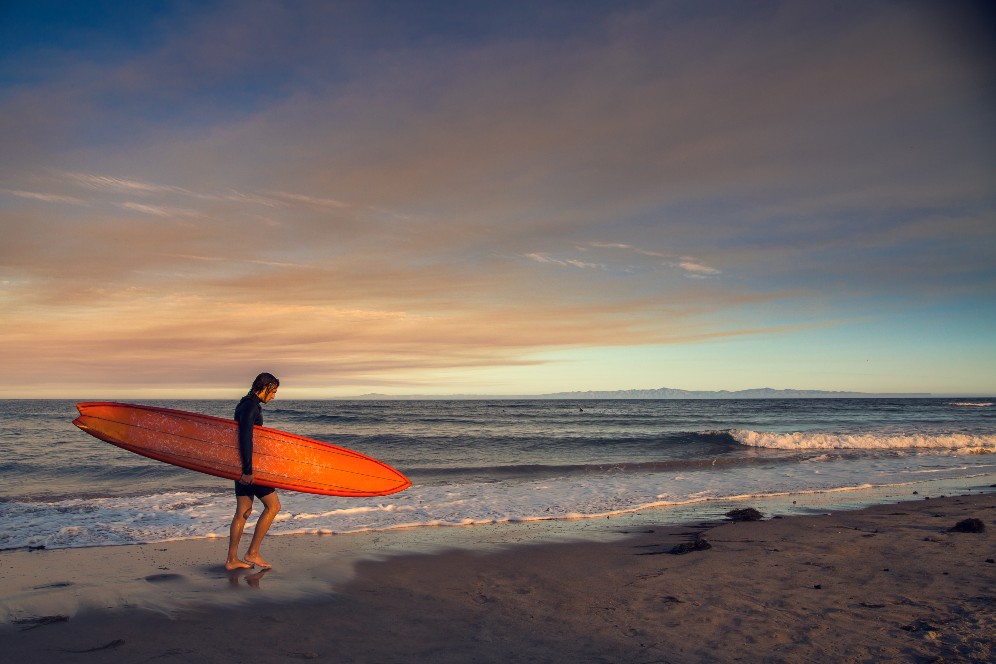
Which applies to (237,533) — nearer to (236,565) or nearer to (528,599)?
(236,565)

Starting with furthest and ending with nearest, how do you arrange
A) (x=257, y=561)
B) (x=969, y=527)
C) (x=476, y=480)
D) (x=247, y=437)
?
1. (x=476, y=480)
2. (x=969, y=527)
3. (x=257, y=561)
4. (x=247, y=437)

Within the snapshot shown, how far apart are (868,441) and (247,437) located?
82.0ft

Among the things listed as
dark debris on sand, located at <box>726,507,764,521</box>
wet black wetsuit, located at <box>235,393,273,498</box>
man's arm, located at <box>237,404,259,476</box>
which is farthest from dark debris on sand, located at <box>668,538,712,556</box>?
man's arm, located at <box>237,404,259,476</box>

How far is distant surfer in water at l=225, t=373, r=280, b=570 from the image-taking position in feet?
21.1

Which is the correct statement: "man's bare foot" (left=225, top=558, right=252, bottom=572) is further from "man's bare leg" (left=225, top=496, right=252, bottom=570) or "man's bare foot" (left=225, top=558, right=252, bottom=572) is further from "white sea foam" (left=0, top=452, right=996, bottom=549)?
"white sea foam" (left=0, top=452, right=996, bottom=549)

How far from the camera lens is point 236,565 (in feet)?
21.2

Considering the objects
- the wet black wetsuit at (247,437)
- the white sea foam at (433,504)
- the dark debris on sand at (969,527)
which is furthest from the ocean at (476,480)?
the dark debris on sand at (969,527)

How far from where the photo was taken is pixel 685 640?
441cm

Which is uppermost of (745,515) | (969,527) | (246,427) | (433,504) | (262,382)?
(262,382)

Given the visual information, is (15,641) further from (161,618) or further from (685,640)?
(685,640)

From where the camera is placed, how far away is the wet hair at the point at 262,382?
6609mm

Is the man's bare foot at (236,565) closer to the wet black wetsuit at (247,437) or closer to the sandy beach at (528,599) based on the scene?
the sandy beach at (528,599)

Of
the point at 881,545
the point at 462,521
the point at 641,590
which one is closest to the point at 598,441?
the point at 462,521

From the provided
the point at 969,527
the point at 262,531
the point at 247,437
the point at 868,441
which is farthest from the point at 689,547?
the point at 868,441
